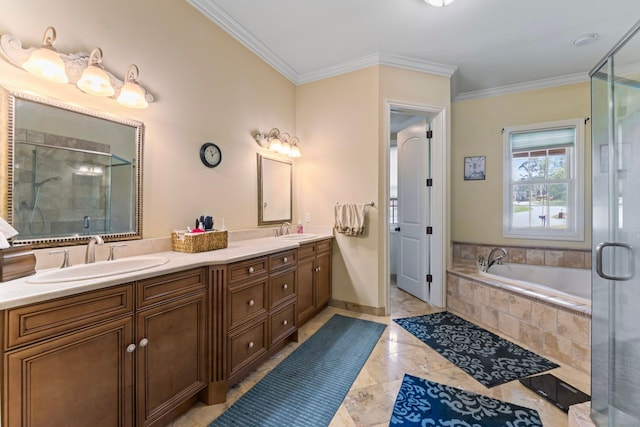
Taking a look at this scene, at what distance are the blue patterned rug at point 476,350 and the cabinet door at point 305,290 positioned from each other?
0.96 metres

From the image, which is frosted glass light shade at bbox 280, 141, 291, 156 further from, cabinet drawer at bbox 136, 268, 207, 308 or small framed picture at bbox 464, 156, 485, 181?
small framed picture at bbox 464, 156, 485, 181

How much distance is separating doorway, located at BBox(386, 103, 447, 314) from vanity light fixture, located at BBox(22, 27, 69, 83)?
2667mm

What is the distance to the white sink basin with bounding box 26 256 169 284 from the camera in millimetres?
1135

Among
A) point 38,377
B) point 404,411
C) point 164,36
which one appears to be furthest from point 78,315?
point 164,36

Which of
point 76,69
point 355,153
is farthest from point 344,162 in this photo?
point 76,69

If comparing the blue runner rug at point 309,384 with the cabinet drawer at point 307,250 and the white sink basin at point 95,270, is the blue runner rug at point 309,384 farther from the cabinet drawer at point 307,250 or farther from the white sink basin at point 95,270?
the white sink basin at point 95,270

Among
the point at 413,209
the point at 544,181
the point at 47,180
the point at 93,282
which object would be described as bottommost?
the point at 93,282

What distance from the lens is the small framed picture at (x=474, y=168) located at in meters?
3.77

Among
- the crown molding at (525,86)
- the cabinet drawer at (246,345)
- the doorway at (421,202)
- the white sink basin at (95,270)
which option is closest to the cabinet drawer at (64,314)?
the white sink basin at (95,270)

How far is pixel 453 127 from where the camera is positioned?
3910 millimetres

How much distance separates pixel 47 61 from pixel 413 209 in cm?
350

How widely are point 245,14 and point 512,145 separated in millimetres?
3619

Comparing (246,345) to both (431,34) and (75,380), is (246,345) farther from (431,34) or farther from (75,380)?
(431,34)

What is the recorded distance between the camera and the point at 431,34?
2.56 meters
